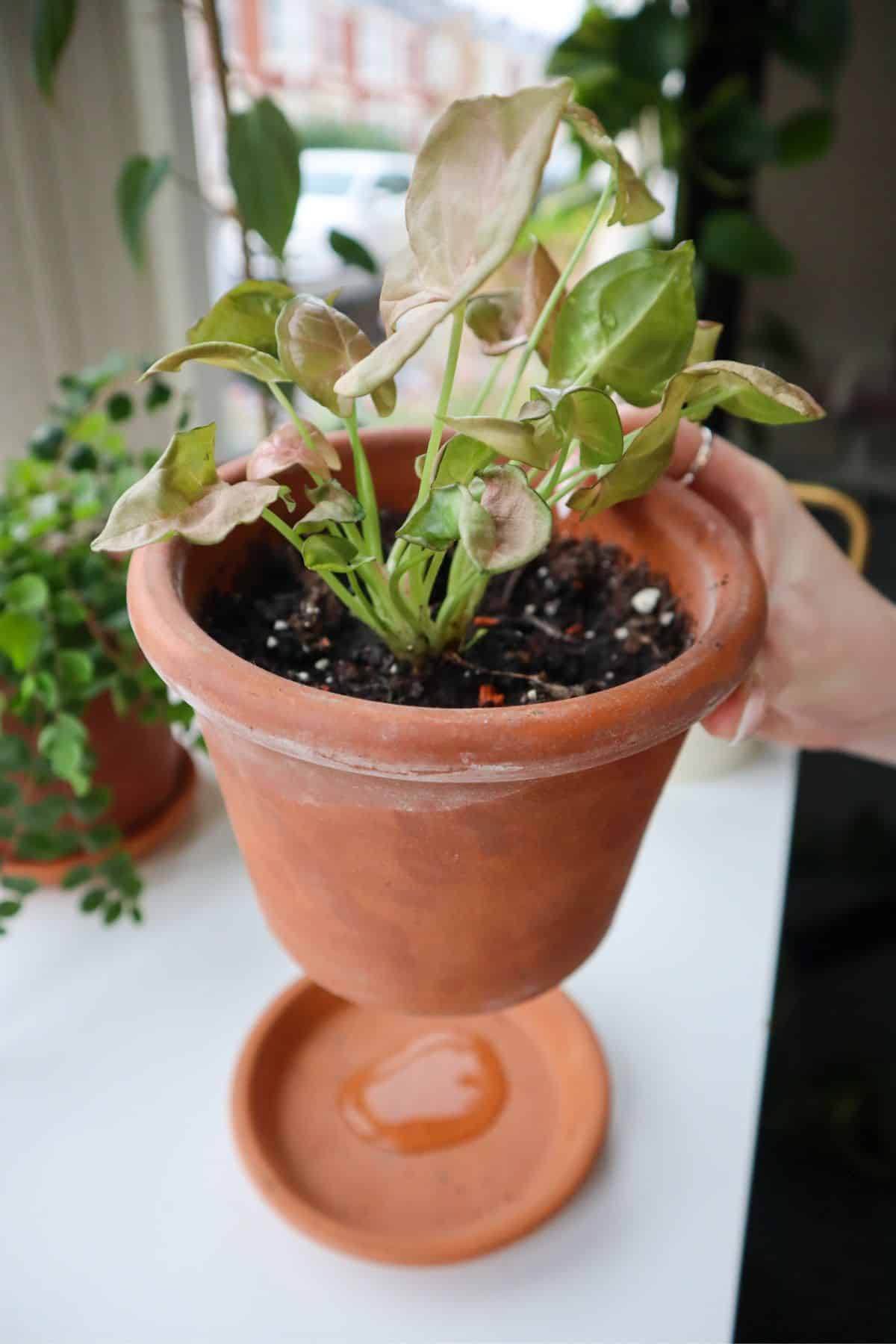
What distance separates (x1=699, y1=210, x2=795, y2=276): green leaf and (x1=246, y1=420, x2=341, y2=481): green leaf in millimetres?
1074

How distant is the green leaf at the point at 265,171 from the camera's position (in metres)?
0.80

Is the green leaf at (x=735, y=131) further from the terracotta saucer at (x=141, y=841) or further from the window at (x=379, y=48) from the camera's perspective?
the terracotta saucer at (x=141, y=841)

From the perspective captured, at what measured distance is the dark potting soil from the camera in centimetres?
49

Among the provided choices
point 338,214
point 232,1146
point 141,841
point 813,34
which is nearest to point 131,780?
point 141,841

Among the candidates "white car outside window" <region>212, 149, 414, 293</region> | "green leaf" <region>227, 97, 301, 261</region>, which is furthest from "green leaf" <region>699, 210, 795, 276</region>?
"green leaf" <region>227, 97, 301, 261</region>

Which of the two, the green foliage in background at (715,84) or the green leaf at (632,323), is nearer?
the green leaf at (632,323)

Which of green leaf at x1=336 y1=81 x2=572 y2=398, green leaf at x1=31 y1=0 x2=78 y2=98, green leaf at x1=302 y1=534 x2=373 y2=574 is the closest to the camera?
green leaf at x1=336 y1=81 x2=572 y2=398

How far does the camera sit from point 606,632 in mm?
545

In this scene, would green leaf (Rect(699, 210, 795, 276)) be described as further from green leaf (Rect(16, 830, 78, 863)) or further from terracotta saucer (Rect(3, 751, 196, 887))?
green leaf (Rect(16, 830, 78, 863))

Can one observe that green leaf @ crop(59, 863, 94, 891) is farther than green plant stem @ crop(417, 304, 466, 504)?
Yes

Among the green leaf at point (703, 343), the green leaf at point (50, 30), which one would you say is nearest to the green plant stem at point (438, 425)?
the green leaf at point (703, 343)

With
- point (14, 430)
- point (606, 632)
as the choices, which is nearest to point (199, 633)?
point (606, 632)

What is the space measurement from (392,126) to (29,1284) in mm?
1402

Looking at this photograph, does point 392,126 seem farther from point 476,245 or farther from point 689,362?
point 476,245
